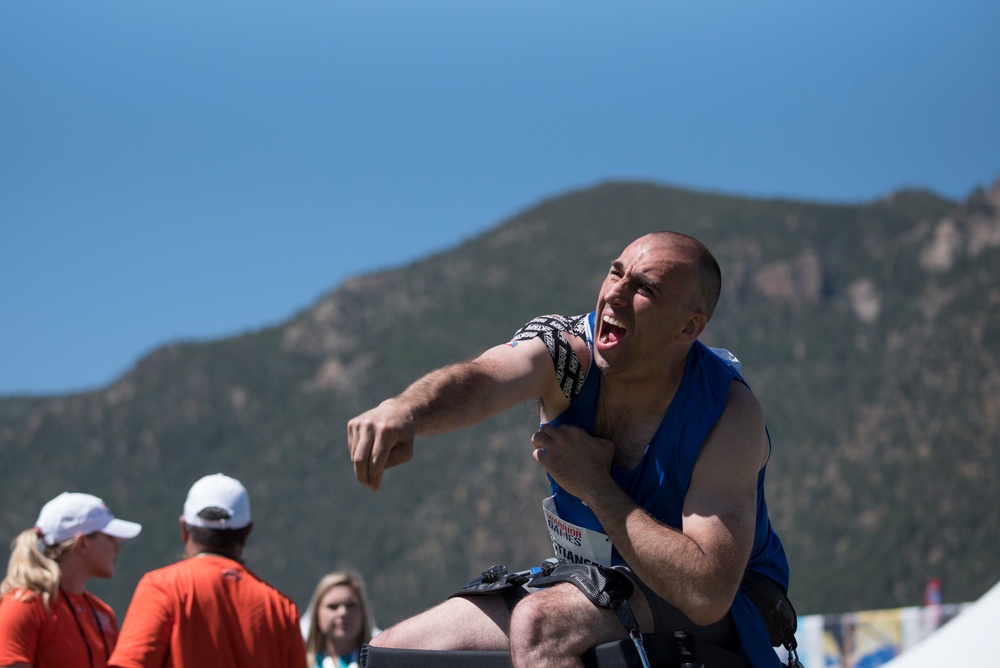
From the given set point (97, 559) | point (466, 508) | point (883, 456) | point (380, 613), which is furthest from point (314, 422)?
point (97, 559)

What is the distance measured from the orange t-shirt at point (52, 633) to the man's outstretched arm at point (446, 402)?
226cm

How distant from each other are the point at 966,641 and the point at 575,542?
1786 millimetres

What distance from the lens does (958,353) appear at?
60094mm

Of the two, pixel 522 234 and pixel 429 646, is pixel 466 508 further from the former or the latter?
pixel 429 646

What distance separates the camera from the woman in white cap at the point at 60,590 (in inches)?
168

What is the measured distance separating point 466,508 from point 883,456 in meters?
22.3

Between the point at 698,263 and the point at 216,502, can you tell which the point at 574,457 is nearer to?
the point at 698,263

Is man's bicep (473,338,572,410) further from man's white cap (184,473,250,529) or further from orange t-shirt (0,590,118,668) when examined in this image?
orange t-shirt (0,590,118,668)

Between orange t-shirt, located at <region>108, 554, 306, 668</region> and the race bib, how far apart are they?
1.49m

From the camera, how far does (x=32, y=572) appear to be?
14.6 feet

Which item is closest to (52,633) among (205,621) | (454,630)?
(205,621)

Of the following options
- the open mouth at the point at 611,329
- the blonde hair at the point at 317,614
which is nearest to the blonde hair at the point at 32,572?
the blonde hair at the point at 317,614

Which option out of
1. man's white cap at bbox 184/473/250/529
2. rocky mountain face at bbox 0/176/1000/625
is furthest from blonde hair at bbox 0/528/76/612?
rocky mountain face at bbox 0/176/1000/625

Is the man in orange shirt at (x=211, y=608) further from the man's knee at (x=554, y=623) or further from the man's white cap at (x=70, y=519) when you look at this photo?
the man's knee at (x=554, y=623)
